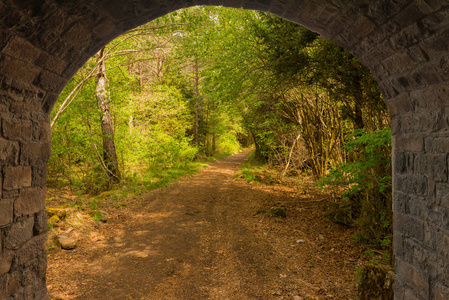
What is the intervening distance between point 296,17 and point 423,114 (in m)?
1.55

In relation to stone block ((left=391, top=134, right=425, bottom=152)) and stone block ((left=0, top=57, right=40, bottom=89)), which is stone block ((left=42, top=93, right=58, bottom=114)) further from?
stone block ((left=391, top=134, right=425, bottom=152))

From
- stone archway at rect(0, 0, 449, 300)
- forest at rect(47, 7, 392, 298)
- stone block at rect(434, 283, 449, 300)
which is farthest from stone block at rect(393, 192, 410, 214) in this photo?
forest at rect(47, 7, 392, 298)

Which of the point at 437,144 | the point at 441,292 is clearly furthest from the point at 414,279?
the point at 437,144

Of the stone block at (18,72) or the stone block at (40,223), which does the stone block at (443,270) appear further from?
the stone block at (18,72)

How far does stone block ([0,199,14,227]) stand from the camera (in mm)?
2135

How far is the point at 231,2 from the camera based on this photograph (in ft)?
8.63

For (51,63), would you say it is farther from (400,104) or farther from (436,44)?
(400,104)

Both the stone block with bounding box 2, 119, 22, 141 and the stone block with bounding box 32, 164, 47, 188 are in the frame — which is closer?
the stone block with bounding box 2, 119, 22, 141

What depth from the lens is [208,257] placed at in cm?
507

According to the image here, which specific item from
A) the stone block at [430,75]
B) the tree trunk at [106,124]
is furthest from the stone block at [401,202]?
the tree trunk at [106,124]

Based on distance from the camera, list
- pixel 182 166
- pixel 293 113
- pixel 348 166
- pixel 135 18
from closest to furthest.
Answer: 1. pixel 135 18
2. pixel 348 166
3. pixel 293 113
4. pixel 182 166

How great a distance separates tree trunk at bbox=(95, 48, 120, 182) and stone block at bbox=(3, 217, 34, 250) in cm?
672

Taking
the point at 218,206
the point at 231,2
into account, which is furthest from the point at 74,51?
the point at 218,206

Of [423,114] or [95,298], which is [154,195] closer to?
[95,298]
